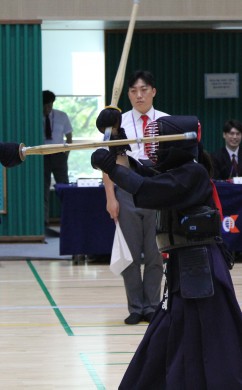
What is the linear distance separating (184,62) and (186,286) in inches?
465

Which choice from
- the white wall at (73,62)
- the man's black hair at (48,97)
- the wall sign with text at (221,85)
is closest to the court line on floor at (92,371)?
the man's black hair at (48,97)

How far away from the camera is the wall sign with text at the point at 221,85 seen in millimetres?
16266

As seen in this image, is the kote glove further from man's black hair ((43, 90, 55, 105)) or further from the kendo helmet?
man's black hair ((43, 90, 55, 105))

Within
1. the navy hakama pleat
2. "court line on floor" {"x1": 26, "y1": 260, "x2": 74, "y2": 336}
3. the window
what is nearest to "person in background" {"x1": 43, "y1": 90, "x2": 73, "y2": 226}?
the window

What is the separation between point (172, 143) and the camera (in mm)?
4875

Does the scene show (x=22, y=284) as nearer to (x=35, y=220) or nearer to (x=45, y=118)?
(x=35, y=220)

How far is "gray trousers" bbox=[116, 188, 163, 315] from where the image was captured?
7.48 m

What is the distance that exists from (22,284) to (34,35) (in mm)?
3743

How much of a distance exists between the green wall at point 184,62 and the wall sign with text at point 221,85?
89mm

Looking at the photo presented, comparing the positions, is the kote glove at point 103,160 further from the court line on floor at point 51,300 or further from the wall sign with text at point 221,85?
the wall sign with text at point 221,85

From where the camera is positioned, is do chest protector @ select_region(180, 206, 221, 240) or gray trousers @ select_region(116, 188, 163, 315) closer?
do chest protector @ select_region(180, 206, 221, 240)

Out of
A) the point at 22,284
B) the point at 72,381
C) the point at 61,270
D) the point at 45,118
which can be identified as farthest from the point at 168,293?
the point at 45,118

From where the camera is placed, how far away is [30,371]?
6.09m

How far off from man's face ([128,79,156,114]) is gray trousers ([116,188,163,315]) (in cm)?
69
